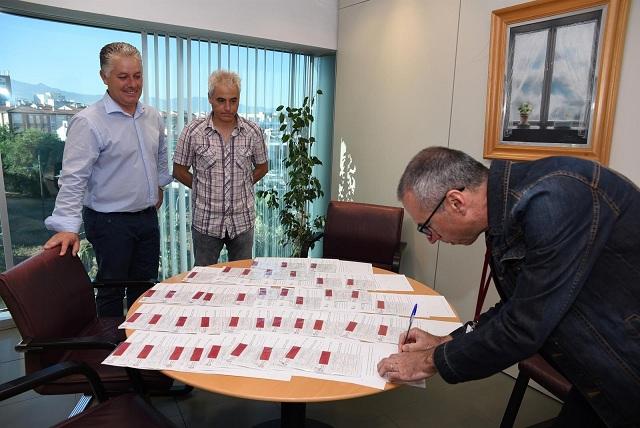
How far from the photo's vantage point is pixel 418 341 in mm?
1339

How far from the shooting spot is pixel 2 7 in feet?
9.26

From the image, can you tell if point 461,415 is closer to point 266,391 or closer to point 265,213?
point 266,391

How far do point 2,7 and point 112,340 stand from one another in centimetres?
263

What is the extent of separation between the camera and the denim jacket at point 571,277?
90 centimetres

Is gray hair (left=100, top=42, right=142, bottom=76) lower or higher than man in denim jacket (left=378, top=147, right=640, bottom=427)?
higher

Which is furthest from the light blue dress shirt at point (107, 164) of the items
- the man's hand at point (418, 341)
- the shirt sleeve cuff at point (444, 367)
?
the shirt sleeve cuff at point (444, 367)

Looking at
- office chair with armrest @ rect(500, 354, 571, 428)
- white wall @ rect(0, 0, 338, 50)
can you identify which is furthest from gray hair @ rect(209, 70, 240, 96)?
office chair with armrest @ rect(500, 354, 571, 428)

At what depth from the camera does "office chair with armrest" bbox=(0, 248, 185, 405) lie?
4.99ft

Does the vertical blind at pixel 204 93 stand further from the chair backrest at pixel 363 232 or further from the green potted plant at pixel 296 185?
the chair backrest at pixel 363 232

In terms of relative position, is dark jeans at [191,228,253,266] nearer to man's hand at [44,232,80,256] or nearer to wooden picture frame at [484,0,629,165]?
man's hand at [44,232,80,256]

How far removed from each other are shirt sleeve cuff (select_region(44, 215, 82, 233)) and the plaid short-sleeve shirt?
768mm

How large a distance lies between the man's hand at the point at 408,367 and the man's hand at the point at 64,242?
4.97ft

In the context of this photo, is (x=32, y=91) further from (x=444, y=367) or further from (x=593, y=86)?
(x=593, y=86)

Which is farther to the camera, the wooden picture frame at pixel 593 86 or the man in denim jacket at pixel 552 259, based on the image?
the wooden picture frame at pixel 593 86
